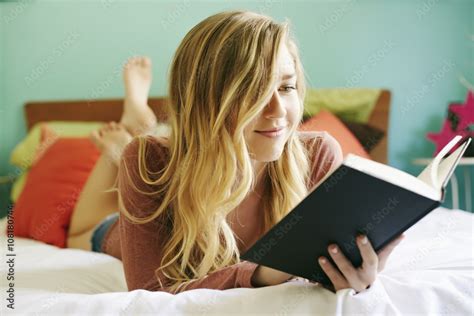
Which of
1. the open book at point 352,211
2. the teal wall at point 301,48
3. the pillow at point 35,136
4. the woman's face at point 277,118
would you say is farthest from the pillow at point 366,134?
the open book at point 352,211

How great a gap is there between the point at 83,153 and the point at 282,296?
1.31 m

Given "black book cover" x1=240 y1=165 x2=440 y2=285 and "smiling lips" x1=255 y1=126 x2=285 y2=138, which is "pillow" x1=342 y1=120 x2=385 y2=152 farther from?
"black book cover" x1=240 y1=165 x2=440 y2=285

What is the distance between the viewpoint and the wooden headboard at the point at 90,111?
7.61 ft

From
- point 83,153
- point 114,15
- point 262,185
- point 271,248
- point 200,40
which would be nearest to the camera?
point 271,248

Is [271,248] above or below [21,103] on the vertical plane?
above

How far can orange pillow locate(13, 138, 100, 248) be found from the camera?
1729 millimetres

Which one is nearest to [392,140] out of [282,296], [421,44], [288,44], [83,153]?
[421,44]

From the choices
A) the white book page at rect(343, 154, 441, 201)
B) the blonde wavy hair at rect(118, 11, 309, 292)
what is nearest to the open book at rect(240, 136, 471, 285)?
the white book page at rect(343, 154, 441, 201)

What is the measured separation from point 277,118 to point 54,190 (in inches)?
44.3

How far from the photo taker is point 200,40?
3.16 feet

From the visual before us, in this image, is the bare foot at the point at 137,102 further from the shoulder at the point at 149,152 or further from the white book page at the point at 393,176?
the white book page at the point at 393,176

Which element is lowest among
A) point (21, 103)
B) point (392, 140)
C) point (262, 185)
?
point (392, 140)

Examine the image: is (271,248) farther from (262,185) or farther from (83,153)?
(83,153)

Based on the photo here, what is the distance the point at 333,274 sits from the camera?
78cm
